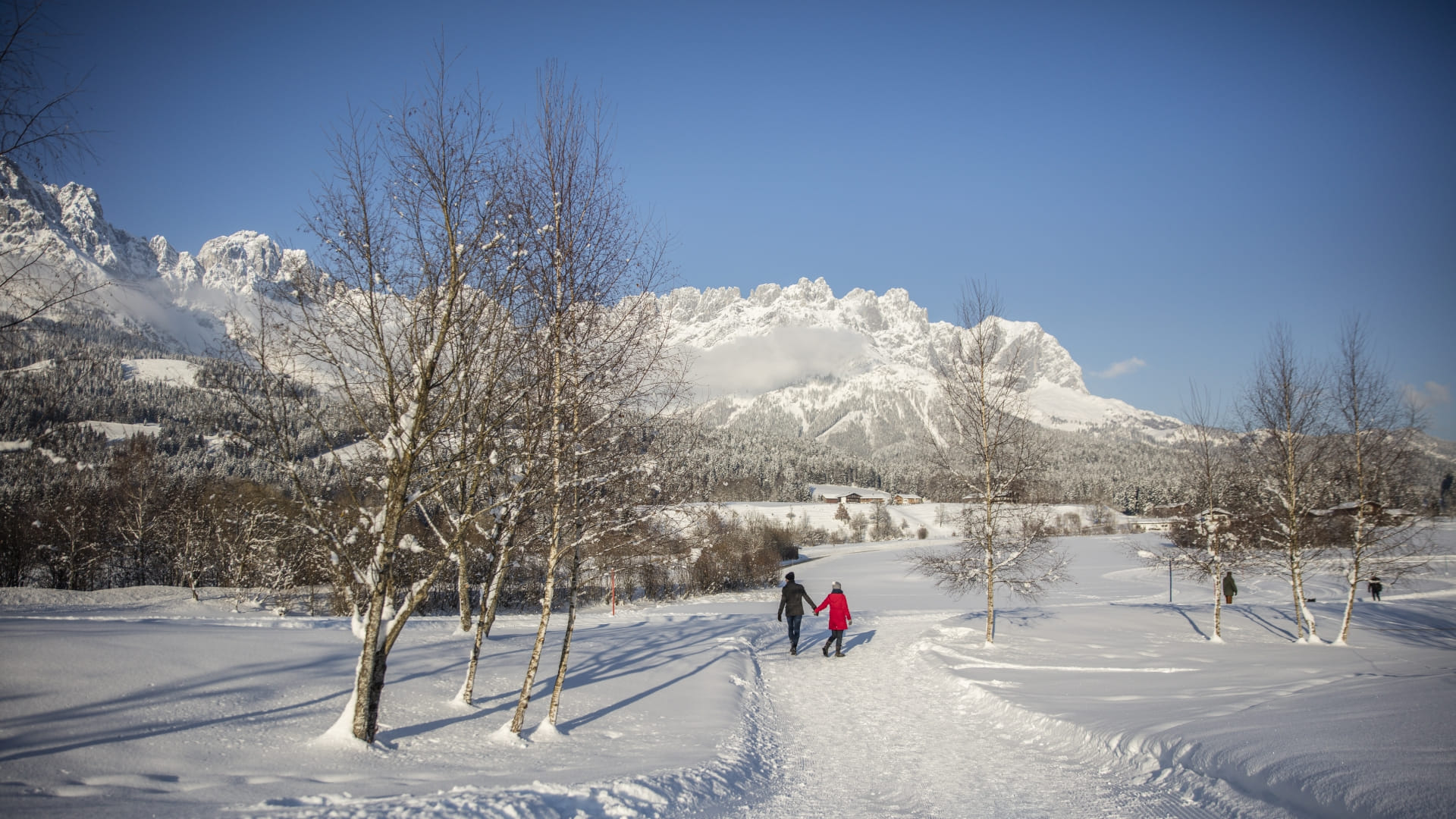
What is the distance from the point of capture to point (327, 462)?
863cm

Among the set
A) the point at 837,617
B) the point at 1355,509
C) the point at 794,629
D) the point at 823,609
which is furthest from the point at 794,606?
the point at 1355,509

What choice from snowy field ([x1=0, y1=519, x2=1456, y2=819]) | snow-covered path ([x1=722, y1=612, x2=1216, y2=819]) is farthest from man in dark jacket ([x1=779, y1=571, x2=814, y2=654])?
snow-covered path ([x1=722, y1=612, x2=1216, y2=819])

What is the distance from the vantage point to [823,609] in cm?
1573

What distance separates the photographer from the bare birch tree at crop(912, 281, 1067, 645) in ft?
54.9

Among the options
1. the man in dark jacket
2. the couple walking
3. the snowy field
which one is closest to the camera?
the snowy field

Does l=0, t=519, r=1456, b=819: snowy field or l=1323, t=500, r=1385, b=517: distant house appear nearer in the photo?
l=0, t=519, r=1456, b=819: snowy field

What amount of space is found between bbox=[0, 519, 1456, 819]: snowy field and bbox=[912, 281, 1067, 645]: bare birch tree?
8.68 ft

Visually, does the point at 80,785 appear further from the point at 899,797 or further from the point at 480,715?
the point at 899,797

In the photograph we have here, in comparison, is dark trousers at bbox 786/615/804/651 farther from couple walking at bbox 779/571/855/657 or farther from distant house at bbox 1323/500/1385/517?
distant house at bbox 1323/500/1385/517

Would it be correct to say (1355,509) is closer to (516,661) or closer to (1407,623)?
(1407,623)

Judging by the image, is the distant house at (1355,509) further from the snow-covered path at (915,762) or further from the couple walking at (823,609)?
the couple walking at (823,609)

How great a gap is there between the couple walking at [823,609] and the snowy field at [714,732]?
0.72 metres

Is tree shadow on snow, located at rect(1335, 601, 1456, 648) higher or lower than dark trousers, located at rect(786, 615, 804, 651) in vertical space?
lower

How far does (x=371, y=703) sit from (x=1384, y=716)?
11.0 meters
